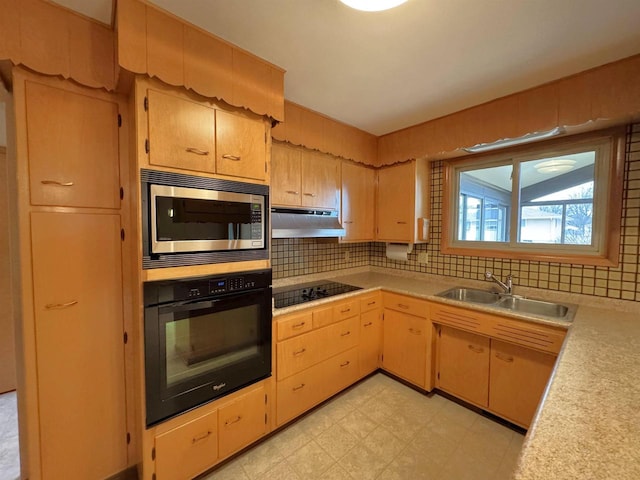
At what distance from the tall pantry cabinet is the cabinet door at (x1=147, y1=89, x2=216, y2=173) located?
1.18ft

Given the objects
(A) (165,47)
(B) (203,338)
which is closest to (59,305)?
(B) (203,338)

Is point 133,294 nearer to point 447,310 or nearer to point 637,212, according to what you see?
point 447,310

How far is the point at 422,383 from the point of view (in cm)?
237

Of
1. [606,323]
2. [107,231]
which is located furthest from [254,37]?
[606,323]

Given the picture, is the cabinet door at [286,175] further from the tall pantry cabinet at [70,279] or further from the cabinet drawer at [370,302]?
the cabinet drawer at [370,302]

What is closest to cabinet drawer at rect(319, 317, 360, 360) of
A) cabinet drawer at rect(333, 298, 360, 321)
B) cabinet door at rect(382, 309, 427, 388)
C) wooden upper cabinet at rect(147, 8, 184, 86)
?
cabinet drawer at rect(333, 298, 360, 321)

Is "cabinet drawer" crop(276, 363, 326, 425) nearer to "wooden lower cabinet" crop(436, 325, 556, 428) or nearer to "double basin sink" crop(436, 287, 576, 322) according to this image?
"wooden lower cabinet" crop(436, 325, 556, 428)

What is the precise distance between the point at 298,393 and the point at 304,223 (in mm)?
1324

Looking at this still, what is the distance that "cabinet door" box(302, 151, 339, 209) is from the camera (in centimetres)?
235

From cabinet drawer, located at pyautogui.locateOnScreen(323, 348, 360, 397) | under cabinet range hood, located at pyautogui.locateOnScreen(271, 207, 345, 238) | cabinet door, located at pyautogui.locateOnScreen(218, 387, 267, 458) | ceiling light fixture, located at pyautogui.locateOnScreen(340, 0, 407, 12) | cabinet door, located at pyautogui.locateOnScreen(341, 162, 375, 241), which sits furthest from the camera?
cabinet door, located at pyautogui.locateOnScreen(341, 162, 375, 241)

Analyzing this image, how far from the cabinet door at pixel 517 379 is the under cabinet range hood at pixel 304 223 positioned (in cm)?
158

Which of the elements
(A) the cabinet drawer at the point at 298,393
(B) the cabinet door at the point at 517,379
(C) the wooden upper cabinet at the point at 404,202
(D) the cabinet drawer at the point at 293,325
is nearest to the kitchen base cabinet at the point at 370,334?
(A) the cabinet drawer at the point at 298,393

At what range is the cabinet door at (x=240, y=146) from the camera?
1.54 m

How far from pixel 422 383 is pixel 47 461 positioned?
250cm
